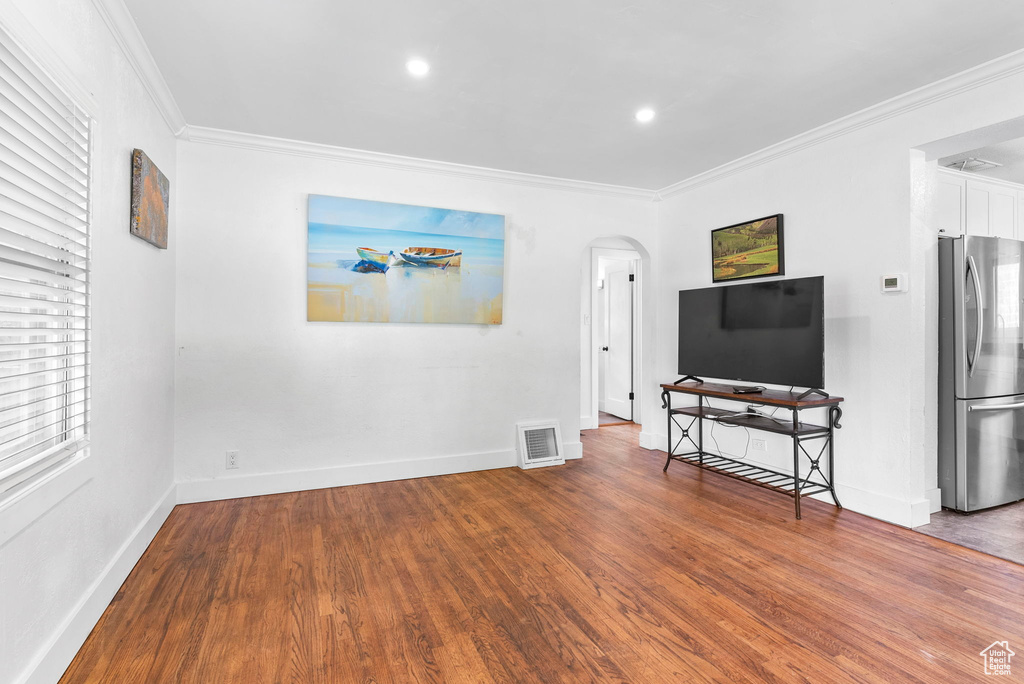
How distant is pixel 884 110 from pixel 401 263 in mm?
3386

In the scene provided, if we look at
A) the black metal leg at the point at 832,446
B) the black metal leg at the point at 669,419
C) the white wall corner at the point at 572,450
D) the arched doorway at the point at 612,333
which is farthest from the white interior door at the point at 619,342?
the black metal leg at the point at 832,446

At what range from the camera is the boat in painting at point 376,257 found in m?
3.79

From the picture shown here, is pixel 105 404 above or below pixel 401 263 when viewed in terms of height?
below

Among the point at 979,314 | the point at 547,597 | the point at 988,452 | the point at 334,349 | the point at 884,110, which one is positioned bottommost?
the point at 547,597

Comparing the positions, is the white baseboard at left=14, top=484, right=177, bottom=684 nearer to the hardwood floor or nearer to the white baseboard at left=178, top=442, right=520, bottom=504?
the hardwood floor

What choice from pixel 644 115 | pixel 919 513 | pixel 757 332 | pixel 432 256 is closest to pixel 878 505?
pixel 919 513

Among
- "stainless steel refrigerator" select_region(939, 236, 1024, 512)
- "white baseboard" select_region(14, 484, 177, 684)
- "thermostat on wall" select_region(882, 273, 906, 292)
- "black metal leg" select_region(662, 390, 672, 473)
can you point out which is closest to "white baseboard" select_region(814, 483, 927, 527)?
"stainless steel refrigerator" select_region(939, 236, 1024, 512)

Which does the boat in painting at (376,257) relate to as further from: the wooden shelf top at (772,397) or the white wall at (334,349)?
the wooden shelf top at (772,397)

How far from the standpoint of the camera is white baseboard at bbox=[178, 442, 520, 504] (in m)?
3.42

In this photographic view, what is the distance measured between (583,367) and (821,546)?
355 centimetres

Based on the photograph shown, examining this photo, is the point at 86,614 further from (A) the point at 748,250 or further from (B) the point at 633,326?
(B) the point at 633,326

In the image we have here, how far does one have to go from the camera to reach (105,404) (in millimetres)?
2117

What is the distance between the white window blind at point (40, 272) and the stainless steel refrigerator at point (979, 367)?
15.1 feet

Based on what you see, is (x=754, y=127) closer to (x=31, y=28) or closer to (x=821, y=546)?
(x=821, y=546)
